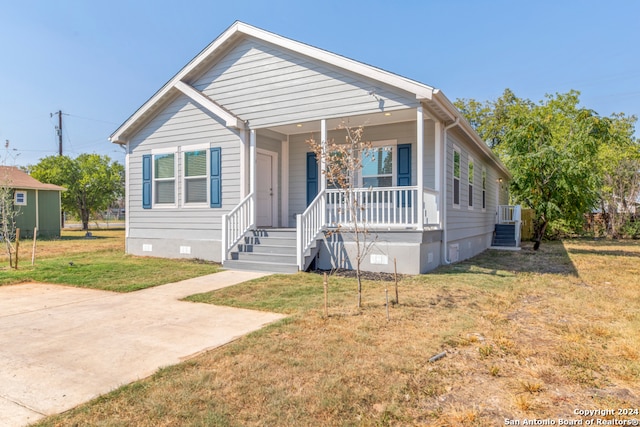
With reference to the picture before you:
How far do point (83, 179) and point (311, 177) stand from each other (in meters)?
24.3

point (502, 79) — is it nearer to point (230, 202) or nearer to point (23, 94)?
point (230, 202)

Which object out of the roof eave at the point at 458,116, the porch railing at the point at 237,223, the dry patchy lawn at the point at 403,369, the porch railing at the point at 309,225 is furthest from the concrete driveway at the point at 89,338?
the roof eave at the point at 458,116

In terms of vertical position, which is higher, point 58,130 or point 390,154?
point 58,130

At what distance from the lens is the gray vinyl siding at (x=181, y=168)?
31.9ft

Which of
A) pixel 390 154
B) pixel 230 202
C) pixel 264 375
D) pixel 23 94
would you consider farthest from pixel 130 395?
pixel 23 94

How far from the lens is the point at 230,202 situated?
9664 millimetres

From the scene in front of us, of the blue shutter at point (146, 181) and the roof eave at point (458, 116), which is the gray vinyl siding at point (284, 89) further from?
the blue shutter at point (146, 181)

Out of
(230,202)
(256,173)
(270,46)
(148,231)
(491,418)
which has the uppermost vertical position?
(270,46)

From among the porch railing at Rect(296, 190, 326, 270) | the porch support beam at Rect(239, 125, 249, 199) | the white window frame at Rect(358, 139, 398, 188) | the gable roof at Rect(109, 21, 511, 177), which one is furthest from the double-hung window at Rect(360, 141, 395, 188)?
the porch support beam at Rect(239, 125, 249, 199)

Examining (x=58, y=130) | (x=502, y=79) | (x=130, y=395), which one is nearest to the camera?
(x=130, y=395)

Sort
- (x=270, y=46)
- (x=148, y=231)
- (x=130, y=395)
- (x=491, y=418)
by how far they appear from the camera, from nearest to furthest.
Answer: (x=491, y=418)
(x=130, y=395)
(x=270, y=46)
(x=148, y=231)

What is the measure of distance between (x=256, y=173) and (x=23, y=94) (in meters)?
23.6

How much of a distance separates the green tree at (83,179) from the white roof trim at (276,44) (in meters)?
20.2

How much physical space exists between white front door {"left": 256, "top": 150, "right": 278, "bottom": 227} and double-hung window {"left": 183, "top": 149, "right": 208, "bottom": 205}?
1.41 metres
